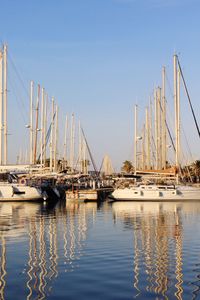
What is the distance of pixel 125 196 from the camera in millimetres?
61656

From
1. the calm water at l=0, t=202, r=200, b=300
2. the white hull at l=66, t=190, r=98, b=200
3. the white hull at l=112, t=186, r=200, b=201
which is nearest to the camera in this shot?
the calm water at l=0, t=202, r=200, b=300

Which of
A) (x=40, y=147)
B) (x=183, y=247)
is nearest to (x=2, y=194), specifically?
(x=40, y=147)

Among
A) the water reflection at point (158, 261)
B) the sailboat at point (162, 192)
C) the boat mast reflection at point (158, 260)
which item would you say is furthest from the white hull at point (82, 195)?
the water reflection at point (158, 261)

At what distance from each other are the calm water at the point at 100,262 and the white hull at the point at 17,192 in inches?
1201

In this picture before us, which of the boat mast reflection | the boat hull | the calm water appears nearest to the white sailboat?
the boat hull

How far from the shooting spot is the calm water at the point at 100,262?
13.1 meters

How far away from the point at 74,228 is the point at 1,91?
118ft

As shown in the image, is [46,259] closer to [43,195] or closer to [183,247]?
[183,247]

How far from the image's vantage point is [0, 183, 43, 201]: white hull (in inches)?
2328

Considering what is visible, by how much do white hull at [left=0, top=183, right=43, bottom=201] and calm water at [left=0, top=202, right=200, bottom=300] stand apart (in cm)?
3051

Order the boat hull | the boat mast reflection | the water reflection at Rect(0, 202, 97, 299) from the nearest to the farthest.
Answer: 1. the boat mast reflection
2. the water reflection at Rect(0, 202, 97, 299)
3. the boat hull

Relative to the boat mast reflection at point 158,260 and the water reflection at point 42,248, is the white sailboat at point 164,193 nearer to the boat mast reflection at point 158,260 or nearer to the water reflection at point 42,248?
the water reflection at point 42,248

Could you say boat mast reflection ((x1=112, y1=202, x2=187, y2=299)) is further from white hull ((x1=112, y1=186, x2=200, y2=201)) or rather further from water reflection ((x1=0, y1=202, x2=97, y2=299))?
white hull ((x1=112, y1=186, x2=200, y2=201))

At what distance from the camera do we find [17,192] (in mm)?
59375
